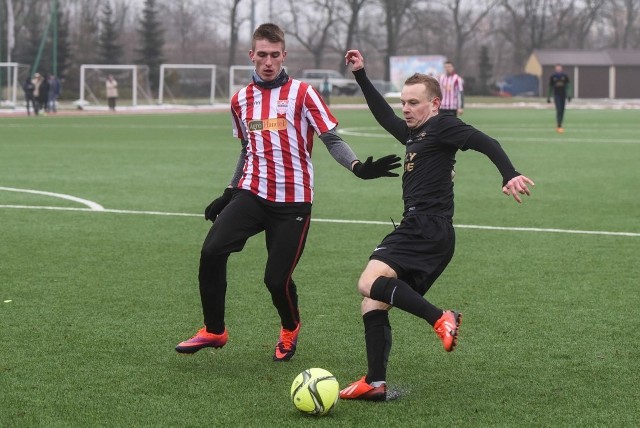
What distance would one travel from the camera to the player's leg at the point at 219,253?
6.41 m

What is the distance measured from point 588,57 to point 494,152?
92.2 m

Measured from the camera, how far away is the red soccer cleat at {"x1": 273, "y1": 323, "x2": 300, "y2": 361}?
6547 mm

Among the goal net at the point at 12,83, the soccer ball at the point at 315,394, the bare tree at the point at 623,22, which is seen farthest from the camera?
the bare tree at the point at 623,22

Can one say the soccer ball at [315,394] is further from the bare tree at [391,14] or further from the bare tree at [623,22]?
the bare tree at [623,22]

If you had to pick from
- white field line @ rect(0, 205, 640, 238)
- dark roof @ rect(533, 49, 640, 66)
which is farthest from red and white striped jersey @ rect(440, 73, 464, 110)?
dark roof @ rect(533, 49, 640, 66)

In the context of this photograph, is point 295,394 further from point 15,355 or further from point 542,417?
point 15,355

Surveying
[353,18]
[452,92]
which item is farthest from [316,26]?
[452,92]

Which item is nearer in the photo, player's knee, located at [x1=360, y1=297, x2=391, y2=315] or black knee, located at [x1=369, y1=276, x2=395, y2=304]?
black knee, located at [x1=369, y1=276, x2=395, y2=304]

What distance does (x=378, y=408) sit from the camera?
5520 mm

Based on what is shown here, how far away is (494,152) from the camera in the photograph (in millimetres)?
5777

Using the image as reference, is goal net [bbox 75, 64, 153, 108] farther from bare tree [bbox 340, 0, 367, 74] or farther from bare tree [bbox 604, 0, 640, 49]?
bare tree [bbox 604, 0, 640, 49]

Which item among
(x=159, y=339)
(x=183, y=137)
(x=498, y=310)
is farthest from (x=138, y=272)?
(x=183, y=137)

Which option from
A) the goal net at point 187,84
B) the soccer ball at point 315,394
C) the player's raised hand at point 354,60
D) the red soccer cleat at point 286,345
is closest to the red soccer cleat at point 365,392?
the soccer ball at point 315,394

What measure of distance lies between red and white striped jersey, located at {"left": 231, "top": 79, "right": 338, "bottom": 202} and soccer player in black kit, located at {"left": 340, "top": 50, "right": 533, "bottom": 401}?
718mm
